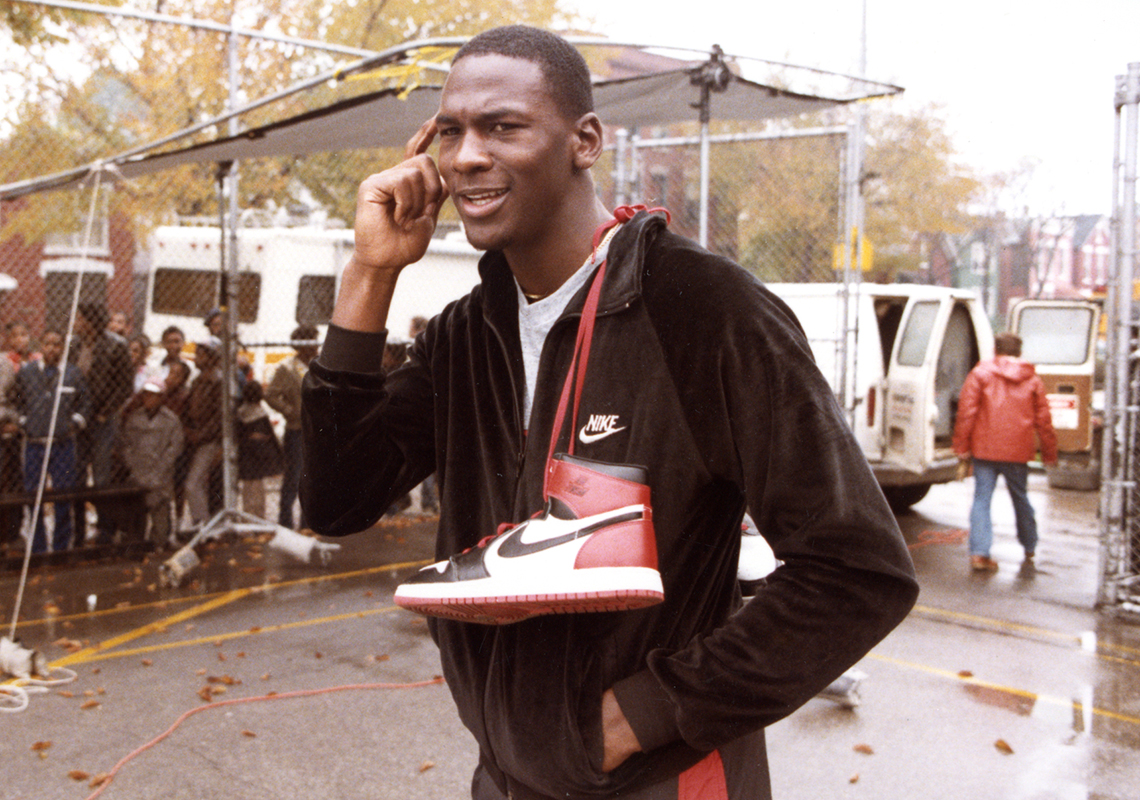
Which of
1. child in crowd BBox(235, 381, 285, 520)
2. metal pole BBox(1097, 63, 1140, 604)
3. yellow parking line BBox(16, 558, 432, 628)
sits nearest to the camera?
metal pole BBox(1097, 63, 1140, 604)

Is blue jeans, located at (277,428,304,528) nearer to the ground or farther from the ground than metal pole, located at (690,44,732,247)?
nearer to the ground

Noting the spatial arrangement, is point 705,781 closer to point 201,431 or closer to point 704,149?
point 704,149

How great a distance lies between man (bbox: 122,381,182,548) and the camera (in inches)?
348

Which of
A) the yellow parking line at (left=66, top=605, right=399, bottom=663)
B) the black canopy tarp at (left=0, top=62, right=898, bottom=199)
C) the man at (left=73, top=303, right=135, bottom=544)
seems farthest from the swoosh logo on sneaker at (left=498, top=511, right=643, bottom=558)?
the man at (left=73, top=303, right=135, bottom=544)

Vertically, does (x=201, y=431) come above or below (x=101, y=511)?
above

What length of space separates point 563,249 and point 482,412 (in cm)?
30

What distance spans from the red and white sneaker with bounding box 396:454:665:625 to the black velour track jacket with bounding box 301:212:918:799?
0.11 m

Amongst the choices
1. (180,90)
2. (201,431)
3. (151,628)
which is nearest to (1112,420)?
(151,628)

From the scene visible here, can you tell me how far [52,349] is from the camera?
8.73 m

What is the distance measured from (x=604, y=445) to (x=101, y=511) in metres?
8.41

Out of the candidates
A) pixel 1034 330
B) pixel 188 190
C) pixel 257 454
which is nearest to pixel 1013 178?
pixel 1034 330

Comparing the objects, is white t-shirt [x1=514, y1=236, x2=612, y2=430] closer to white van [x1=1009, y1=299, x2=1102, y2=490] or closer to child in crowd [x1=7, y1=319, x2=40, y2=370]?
child in crowd [x1=7, y1=319, x2=40, y2=370]

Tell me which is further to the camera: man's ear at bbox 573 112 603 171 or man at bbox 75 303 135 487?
man at bbox 75 303 135 487

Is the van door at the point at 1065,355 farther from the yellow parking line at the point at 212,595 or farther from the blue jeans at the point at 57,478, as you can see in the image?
the blue jeans at the point at 57,478
